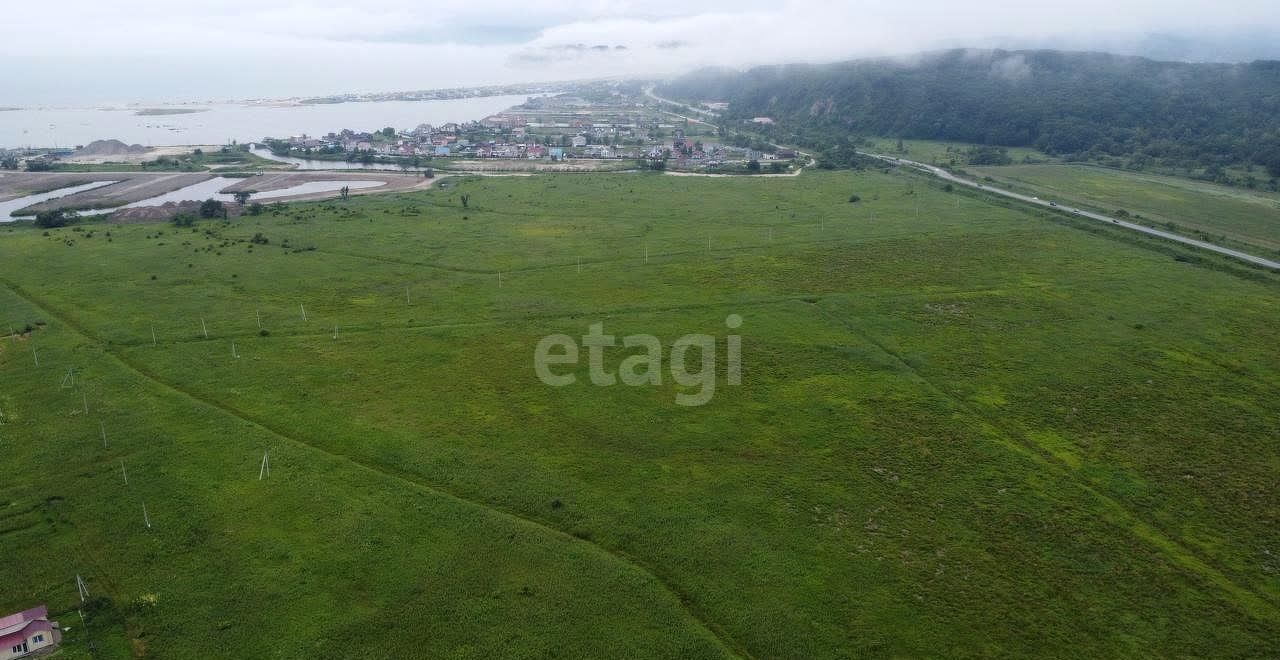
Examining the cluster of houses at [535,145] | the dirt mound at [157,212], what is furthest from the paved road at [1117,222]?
the dirt mound at [157,212]

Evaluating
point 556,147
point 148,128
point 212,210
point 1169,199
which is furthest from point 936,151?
point 148,128

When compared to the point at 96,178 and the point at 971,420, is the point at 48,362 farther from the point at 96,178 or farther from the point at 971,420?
the point at 96,178

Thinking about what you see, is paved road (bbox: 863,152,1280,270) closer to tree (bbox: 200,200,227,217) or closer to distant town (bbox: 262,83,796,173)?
distant town (bbox: 262,83,796,173)

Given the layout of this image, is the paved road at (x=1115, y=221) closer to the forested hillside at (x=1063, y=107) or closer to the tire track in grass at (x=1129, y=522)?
the forested hillside at (x=1063, y=107)

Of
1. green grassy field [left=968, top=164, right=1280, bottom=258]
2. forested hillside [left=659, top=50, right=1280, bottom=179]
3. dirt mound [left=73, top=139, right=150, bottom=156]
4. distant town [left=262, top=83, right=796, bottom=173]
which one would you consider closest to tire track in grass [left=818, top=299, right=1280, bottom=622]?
green grassy field [left=968, top=164, right=1280, bottom=258]

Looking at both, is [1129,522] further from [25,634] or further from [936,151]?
[936,151]

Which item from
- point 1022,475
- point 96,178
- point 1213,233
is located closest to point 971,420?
point 1022,475

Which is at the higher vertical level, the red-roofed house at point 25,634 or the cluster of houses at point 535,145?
the cluster of houses at point 535,145
